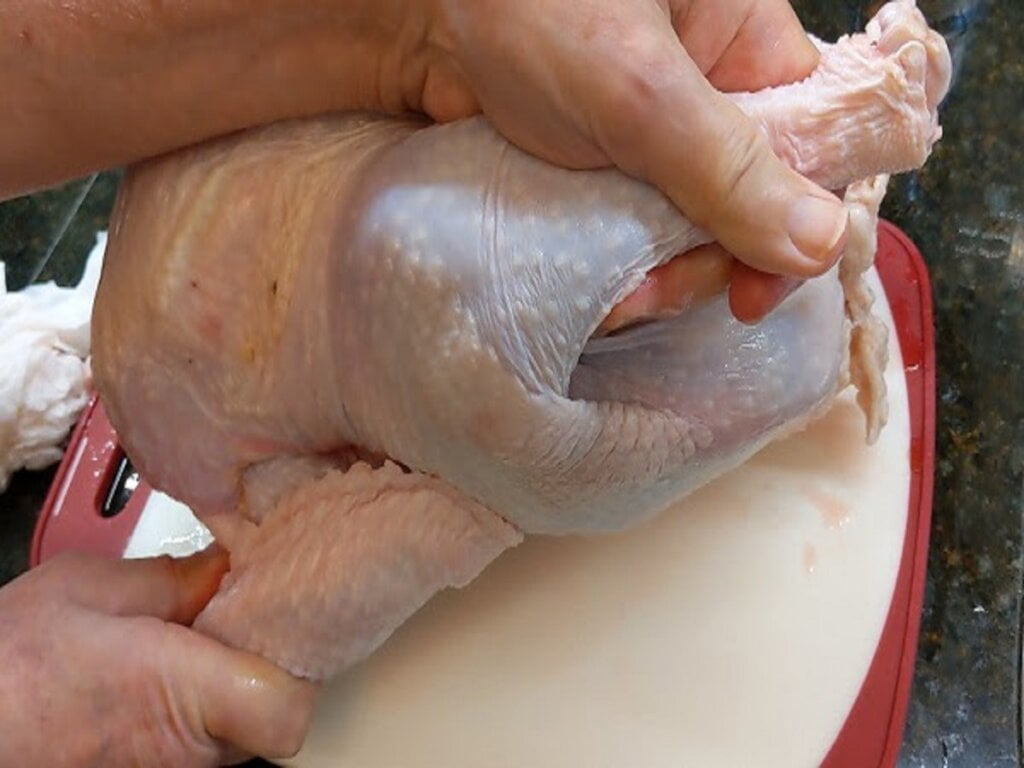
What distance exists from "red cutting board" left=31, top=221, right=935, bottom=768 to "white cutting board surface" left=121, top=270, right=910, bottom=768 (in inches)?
0.5

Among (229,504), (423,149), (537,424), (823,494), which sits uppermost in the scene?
(423,149)

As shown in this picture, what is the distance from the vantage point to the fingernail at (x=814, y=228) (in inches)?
27.3

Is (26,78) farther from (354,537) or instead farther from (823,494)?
(823,494)

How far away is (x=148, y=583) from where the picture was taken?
3.11 ft

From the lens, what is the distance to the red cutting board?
0.97 metres

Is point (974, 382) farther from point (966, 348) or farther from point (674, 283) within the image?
point (674, 283)

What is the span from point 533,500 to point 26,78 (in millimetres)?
417

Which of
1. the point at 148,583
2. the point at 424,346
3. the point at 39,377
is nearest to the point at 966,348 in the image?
the point at 424,346

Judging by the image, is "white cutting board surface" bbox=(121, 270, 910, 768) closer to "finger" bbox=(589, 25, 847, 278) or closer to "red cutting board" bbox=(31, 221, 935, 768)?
"red cutting board" bbox=(31, 221, 935, 768)

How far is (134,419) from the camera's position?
891 millimetres

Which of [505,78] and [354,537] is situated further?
[354,537]

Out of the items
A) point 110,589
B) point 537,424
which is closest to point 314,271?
point 537,424

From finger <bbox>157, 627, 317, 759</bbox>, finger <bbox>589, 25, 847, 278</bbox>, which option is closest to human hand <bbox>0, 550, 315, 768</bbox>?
finger <bbox>157, 627, 317, 759</bbox>

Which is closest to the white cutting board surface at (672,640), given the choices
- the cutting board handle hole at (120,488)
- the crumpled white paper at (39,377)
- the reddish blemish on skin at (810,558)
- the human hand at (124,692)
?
the reddish blemish on skin at (810,558)
